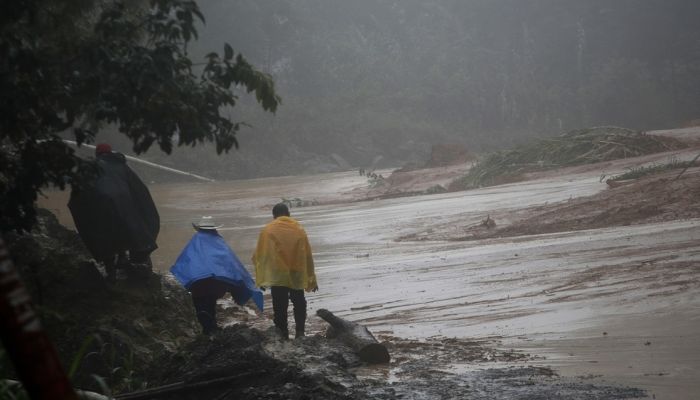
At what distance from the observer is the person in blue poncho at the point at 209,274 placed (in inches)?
291

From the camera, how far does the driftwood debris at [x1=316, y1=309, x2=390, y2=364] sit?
24.0 ft

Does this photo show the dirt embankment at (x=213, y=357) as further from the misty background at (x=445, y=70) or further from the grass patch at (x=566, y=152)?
the misty background at (x=445, y=70)

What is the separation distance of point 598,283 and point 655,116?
6299 cm

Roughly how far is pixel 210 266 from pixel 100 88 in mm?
2491

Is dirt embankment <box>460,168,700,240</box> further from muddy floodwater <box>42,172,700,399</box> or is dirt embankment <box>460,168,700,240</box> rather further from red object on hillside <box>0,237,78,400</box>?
red object on hillside <box>0,237,78,400</box>

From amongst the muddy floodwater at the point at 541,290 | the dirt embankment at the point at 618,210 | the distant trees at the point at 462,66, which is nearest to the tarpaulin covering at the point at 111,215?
the muddy floodwater at the point at 541,290

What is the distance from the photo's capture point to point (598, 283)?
9711 mm

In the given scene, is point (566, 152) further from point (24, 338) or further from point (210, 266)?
point (24, 338)

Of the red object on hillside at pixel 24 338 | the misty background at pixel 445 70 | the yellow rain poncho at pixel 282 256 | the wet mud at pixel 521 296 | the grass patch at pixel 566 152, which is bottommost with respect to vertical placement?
the wet mud at pixel 521 296

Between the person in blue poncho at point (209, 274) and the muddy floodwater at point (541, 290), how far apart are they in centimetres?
184

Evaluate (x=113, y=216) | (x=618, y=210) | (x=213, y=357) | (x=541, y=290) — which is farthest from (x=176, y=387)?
(x=618, y=210)

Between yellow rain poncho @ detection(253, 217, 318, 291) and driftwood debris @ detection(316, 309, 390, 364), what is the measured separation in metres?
0.41

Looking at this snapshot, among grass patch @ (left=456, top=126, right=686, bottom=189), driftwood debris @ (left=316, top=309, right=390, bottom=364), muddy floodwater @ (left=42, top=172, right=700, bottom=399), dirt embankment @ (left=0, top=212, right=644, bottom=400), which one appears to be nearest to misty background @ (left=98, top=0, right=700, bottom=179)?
grass patch @ (left=456, top=126, right=686, bottom=189)

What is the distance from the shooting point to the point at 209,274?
734cm
